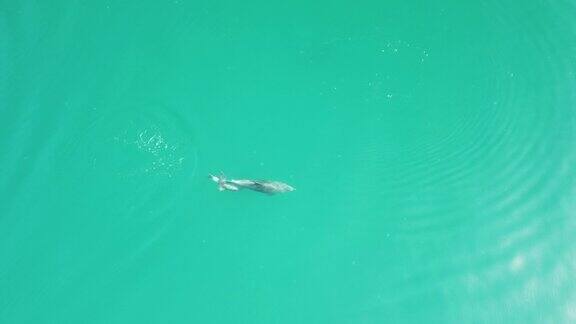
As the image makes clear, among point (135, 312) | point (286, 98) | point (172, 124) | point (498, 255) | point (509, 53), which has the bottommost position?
point (135, 312)

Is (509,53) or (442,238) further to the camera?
(509,53)

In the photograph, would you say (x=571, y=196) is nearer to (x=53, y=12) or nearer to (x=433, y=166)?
(x=433, y=166)

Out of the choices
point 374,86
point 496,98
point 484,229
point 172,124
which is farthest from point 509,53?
point 172,124
